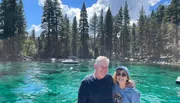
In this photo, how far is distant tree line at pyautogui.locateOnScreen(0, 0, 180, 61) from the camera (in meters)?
47.0

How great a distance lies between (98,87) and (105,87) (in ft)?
0.47

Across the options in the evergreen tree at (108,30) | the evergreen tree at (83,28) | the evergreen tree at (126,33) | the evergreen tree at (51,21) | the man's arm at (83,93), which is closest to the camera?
the man's arm at (83,93)

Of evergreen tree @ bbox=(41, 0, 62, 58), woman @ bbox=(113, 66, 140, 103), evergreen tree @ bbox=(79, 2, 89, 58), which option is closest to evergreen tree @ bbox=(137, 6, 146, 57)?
evergreen tree @ bbox=(79, 2, 89, 58)

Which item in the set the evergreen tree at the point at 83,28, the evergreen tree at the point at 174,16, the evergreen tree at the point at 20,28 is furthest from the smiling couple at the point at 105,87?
the evergreen tree at the point at 83,28

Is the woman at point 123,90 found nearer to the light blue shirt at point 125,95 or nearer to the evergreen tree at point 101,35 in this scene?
the light blue shirt at point 125,95

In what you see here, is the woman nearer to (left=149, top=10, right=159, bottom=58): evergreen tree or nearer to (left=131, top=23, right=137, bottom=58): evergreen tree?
(left=149, top=10, right=159, bottom=58): evergreen tree

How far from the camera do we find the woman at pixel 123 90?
3.67m

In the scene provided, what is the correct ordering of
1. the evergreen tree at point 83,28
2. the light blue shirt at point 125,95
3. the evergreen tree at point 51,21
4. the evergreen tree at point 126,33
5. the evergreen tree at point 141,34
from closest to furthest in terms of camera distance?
the light blue shirt at point 125,95 < the evergreen tree at point 51,21 < the evergreen tree at point 141,34 < the evergreen tree at point 83,28 < the evergreen tree at point 126,33

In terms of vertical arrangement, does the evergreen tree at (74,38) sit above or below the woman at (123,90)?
above

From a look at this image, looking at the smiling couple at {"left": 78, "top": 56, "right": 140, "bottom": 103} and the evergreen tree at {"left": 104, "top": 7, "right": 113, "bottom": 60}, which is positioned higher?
the evergreen tree at {"left": 104, "top": 7, "right": 113, "bottom": 60}

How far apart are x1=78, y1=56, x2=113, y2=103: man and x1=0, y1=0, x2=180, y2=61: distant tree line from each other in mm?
42236

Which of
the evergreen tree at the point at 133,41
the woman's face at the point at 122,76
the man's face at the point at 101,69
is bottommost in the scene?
the woman's face at the point at 122,76

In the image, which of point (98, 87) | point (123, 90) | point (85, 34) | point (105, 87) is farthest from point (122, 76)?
point (85, 34)

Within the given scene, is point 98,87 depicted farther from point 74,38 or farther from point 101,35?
point 101,35
